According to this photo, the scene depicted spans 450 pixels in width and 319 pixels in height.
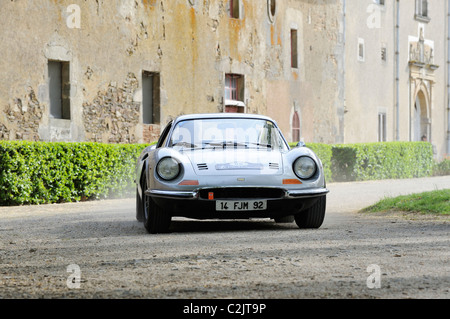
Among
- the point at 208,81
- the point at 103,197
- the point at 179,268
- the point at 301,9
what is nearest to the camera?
the point at 179,268

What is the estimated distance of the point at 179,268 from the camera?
574cm

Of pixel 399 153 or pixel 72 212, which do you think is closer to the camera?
pixel 72 212

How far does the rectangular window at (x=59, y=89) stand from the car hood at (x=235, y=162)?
934cm

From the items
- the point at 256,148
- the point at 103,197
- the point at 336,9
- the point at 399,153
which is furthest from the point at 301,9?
the point at 256,148

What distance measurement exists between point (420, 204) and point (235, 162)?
159 inches

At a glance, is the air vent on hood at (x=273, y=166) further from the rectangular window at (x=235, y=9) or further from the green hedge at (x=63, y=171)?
the rectangular window at (x=235, y=9)

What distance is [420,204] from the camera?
11336mm

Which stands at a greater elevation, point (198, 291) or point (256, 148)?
point (256, 148)

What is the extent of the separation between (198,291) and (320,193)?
385cm

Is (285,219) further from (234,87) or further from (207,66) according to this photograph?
(234,87)

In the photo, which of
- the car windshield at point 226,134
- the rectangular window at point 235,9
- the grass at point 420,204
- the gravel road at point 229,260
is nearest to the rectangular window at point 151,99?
the rectangular window at point 235,9

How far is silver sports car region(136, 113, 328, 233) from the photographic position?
813cm

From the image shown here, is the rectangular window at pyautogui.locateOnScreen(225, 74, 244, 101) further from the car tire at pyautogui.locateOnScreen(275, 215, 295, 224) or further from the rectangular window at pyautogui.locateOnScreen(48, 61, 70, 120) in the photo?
the car tire at pyautogui.locateOnScreen(275, 215, 295, 224)

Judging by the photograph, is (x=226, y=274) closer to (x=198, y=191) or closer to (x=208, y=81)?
(x=198, y=191)
